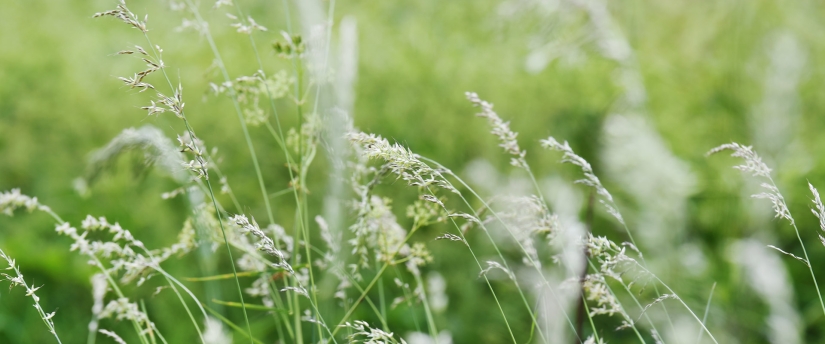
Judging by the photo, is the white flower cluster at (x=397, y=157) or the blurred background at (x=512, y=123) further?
the blurred background at (x=512, y=123)

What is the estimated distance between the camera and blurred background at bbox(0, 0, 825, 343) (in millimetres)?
1720

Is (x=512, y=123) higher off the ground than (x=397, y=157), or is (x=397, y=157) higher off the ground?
(x=397, y=157)

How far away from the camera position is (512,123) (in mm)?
2438

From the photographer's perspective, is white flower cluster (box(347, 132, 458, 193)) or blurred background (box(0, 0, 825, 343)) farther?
blurred background (box(0, 0, 825, 343))

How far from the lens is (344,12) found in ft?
10.5

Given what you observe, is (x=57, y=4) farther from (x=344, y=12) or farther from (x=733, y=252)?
(x=733, y=252)

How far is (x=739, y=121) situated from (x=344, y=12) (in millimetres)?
1777

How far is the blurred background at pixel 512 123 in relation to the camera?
172cm

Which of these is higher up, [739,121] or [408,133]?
[739,121]

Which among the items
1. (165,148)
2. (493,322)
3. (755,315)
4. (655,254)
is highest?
(165,148)

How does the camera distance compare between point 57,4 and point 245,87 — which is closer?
point 245,87

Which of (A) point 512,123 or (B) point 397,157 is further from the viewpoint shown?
(A) point 512,123

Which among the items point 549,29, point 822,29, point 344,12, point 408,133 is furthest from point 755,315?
point 344,12

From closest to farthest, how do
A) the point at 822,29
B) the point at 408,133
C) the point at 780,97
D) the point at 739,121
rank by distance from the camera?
the point at 780,97 → the point at 739,121 → the point at 408,133 → the point at 822,29
